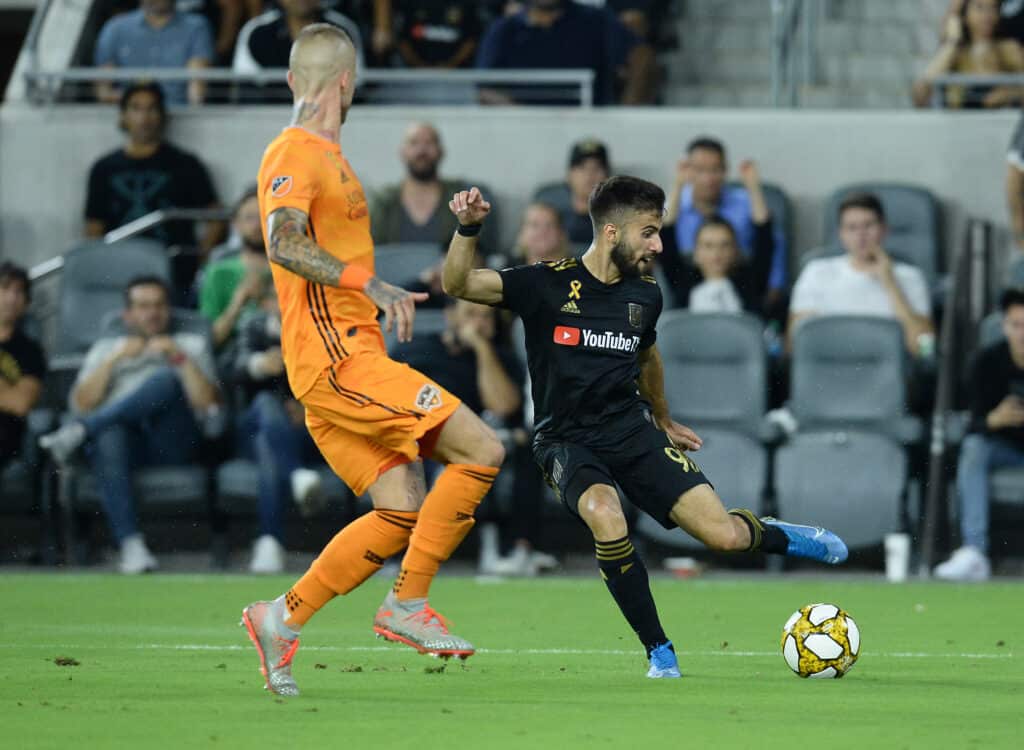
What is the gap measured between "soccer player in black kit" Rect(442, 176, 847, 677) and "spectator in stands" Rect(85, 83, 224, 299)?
25.6 feet

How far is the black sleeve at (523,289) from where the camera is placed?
7227 mm

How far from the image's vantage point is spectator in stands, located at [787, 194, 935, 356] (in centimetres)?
1308

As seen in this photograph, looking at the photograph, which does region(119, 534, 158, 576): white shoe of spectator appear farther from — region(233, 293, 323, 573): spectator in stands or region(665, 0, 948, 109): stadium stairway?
region(665, 0, 948, 109): stadium stairway

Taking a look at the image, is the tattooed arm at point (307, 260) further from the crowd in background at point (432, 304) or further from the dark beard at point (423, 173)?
the dark beard at point (423, 173)

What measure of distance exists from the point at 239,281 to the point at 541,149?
112 inches

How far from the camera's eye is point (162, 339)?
12961 millimetres

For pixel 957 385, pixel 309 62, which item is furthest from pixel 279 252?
pixel 957 385

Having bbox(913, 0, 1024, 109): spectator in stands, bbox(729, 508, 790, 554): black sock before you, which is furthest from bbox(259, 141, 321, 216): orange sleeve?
bbox(913, 0, 1024, 109): spectator in stands

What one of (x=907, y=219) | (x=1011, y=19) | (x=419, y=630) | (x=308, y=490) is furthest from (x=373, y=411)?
(x=1011, y=19)

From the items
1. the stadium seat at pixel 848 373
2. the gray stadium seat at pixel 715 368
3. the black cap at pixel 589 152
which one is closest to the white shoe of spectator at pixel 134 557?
the gray stadium seat at pixel 715 368

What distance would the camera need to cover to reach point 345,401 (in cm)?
674

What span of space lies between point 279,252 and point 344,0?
10017mm

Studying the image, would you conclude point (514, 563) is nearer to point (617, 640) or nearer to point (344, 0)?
point (617, 640)

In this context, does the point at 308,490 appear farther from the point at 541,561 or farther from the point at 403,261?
the point at 403,261
